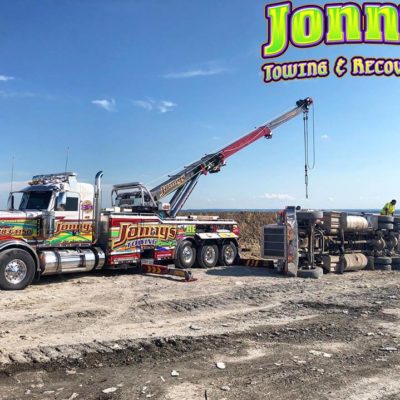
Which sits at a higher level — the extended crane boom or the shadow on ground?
the extended crane boom

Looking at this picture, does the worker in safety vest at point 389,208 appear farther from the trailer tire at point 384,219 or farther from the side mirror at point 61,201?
the side mirror at point 61,201

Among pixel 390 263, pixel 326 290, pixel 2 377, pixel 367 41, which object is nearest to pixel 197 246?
pixel 326 290

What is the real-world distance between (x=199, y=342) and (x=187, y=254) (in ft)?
29.5

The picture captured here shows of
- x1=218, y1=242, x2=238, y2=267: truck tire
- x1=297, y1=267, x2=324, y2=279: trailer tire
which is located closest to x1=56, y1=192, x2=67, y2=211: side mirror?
x1=218, y1=242, x2=238, y2=267: truck tire

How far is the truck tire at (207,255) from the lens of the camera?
53.1 ft

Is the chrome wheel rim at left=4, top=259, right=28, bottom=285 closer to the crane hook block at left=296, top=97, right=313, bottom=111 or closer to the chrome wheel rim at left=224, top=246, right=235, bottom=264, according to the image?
the chrome wheel rim at left=224, top=246, right=235, bottom=264

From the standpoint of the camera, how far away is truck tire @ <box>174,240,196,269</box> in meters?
15.5

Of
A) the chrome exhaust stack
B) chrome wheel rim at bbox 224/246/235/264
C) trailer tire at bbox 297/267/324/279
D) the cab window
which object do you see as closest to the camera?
the cab window

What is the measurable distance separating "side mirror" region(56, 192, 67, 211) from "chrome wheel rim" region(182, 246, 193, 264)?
180 inches

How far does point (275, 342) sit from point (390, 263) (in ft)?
36.5

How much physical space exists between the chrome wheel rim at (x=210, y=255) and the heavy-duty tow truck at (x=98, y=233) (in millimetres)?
35

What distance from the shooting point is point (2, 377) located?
537 centimetres

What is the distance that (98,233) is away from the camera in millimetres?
13367

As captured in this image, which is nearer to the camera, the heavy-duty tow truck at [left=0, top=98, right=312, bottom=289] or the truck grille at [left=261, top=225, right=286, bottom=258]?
the heavy-duty tow truck at [left=0, top=98, right=312, bottom=289]
